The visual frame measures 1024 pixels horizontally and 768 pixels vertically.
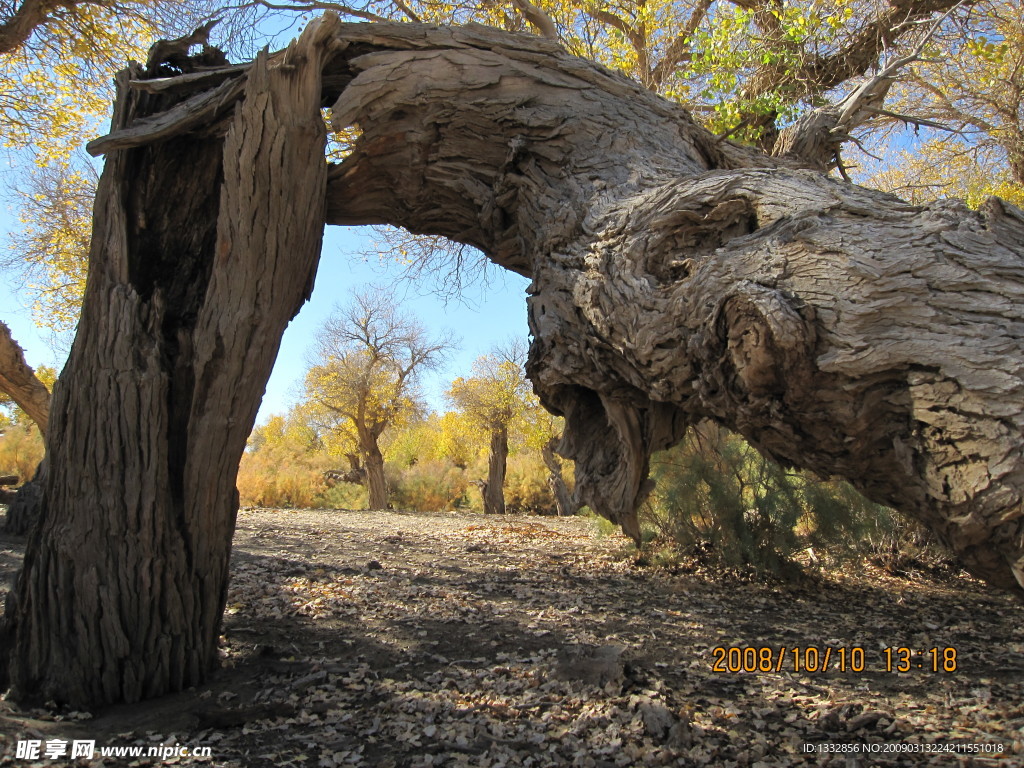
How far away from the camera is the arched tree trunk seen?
19156 millimetres

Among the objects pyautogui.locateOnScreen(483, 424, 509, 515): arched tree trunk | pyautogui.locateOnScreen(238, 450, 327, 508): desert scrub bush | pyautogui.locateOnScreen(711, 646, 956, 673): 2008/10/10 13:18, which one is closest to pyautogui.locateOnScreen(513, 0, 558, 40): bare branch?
pyautogui.locateOnScreen(711, 646, 956, 673): 2008/10/10 13:18

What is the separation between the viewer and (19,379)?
8188mm

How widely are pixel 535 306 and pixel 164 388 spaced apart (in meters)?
1.78

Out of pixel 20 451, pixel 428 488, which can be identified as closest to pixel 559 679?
pixel 428 488

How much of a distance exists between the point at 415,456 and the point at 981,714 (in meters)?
26.0

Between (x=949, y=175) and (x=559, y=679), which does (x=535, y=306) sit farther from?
(x=949, y=175)

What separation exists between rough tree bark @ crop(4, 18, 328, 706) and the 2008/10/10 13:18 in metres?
2.70

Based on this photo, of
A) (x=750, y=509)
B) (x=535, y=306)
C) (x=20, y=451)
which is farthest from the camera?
(x=20, y=451)

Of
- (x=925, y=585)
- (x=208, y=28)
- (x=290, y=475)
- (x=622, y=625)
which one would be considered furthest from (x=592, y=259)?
(x=290, y=475)

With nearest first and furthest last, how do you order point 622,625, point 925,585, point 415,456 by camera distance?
point 622,625 → point 925,585 → point 415,456

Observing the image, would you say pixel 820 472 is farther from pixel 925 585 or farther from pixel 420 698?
pixel 925 585

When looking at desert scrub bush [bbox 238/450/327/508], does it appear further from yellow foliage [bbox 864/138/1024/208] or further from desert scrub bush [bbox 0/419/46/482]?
yellow foliage [bbox 864/138/1024/208]

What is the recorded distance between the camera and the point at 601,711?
2.91 metres

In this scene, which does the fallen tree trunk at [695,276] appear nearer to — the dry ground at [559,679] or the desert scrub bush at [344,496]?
the dry ground at [559,679]
